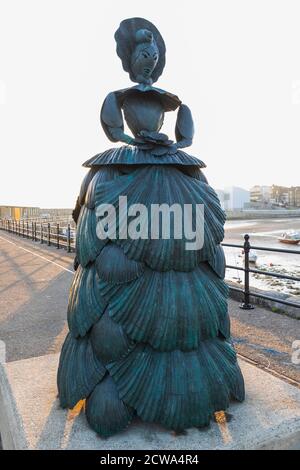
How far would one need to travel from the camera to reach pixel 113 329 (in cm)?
222

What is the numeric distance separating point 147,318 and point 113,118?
1.41 m

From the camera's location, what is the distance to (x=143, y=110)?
2600mm

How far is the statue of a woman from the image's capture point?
85.6 inches

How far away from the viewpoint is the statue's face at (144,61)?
8.43ft

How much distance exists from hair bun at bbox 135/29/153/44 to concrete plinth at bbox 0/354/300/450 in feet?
8.81

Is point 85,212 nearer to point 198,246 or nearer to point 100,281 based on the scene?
point 100,281

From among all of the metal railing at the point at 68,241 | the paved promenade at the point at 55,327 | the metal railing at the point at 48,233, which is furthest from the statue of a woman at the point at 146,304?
the metal railing at the point at 48,233

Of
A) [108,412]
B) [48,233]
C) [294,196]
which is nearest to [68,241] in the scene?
[48,233]

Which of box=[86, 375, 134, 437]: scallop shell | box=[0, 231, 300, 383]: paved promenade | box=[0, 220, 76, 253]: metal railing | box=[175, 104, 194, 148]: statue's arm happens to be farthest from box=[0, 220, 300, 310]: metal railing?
box=[86, 375, 134, 437]: scallop shell

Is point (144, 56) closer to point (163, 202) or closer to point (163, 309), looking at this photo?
point (163, 202)

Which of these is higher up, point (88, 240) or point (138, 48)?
point (138, 48)

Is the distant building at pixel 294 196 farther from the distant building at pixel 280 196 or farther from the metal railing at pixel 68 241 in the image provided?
the metal railing at pixel 68 241

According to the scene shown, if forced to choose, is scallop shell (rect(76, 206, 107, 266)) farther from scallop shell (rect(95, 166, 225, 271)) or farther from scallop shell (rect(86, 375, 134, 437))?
scallop shell (rect(86, 375, 134, 437))
